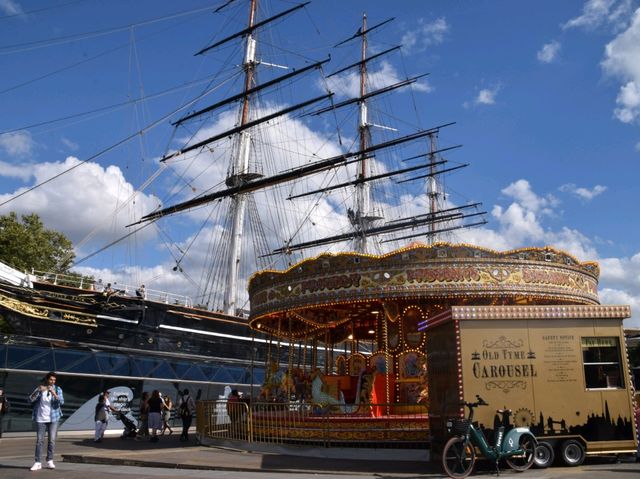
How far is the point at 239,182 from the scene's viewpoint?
43.4 metres

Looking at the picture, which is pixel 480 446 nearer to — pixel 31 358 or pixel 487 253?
pixel 487 253

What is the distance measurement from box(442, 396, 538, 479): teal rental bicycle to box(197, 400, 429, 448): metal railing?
3139 millimetres

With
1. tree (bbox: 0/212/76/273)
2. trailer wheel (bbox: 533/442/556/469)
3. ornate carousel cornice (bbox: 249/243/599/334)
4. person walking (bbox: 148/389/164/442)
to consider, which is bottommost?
trailer wheel (bbox: 533/442/556/469)

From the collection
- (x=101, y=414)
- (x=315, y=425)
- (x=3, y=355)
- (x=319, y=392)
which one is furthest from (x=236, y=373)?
(x=315, y=425)

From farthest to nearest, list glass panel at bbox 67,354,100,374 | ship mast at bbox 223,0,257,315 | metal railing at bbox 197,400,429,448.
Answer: ship mast at bbox 223,0,257,315 → glass panel at bbox 67,354,100,374 → metal railing at bbox 197,400,429,448

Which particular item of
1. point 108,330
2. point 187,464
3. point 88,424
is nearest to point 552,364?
point 187,464

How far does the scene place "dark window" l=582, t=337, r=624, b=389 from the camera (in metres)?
10.6

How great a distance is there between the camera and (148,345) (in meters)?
33.5

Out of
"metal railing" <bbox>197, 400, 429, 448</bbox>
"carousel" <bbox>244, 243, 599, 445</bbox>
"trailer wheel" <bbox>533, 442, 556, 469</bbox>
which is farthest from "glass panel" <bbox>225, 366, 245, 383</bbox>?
"trailer wheel" <bbox>533, 442, 556, 469</bbox>

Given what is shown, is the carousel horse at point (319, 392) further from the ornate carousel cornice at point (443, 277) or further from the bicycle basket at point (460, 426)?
the bicycle basket at point (460, 426)

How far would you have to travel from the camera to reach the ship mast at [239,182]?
41.6 meters

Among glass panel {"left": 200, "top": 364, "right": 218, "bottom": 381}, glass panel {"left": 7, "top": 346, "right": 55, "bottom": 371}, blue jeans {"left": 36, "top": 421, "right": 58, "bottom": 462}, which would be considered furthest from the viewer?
glass panel {"left": 200, "top": 364, "right": 218, "bottom": 381}

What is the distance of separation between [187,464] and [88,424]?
14708mm

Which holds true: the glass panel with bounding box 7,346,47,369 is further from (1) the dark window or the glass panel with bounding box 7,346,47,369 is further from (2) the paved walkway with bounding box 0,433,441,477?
(1) the dark window
